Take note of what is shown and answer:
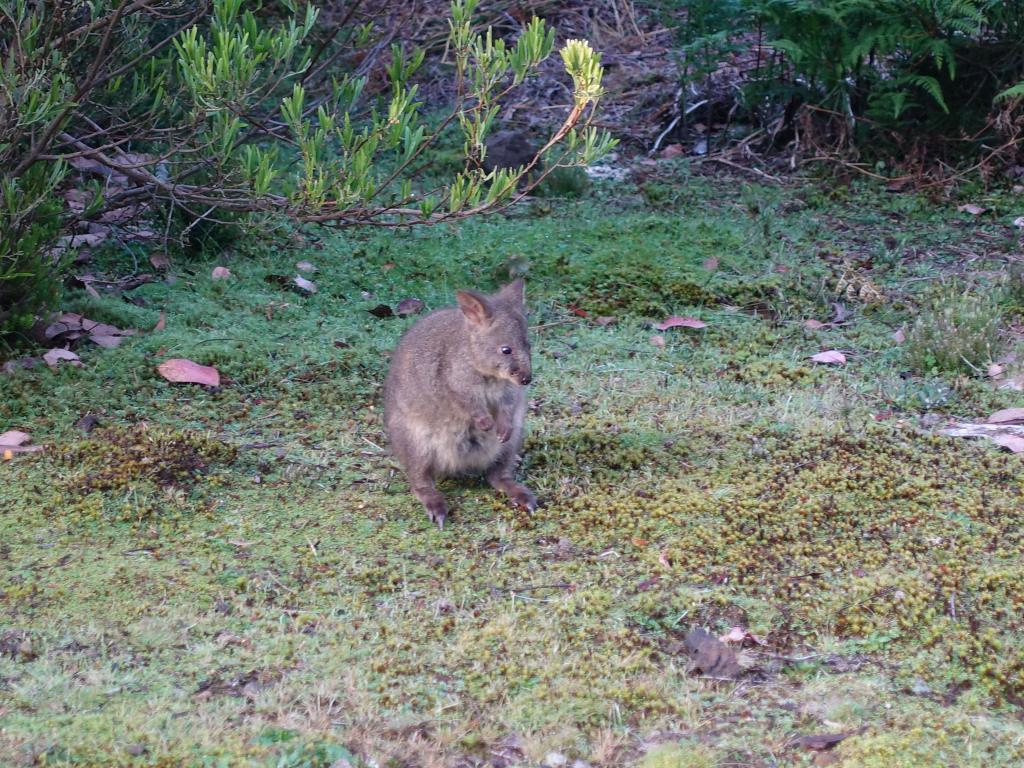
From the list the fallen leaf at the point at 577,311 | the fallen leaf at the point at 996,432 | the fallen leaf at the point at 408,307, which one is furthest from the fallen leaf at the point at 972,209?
the fallen leaf at the point at 408,307

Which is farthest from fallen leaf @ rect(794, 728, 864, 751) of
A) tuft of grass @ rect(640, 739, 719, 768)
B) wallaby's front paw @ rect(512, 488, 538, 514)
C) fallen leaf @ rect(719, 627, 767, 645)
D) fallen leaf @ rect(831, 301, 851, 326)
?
fallen leaf @ rect(831, 301, 851, 326)

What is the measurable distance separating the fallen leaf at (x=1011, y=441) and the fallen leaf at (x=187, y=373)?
3939mm

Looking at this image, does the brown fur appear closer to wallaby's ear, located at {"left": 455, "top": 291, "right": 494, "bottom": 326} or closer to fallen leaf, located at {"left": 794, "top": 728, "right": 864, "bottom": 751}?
wallaby's ear, located at {"left": 455, "top": 291, "right": 494, "bottom": 326}

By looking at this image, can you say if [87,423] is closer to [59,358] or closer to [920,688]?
[59,358]

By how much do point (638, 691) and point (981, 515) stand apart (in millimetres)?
1917

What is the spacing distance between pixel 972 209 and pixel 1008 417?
3734 millimetres

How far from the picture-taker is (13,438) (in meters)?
5.67

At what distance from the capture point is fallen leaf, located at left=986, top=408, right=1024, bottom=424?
588 centimetres

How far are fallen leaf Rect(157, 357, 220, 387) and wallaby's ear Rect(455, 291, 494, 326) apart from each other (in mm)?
1854

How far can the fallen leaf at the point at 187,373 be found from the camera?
638cm

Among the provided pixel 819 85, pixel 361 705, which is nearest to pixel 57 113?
pixel 361 705

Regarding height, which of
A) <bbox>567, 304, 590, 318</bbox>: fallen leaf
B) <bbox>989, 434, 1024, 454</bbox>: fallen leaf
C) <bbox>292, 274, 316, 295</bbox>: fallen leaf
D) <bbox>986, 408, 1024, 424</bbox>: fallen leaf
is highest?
<bbox>989, 434, 1024, 454</bbox>: fallen leaf

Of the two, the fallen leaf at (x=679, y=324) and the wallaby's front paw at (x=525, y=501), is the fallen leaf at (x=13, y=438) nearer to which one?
the wallaby's front paw at (x=525, y=501)

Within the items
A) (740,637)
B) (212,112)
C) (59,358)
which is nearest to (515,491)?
(740,637)
